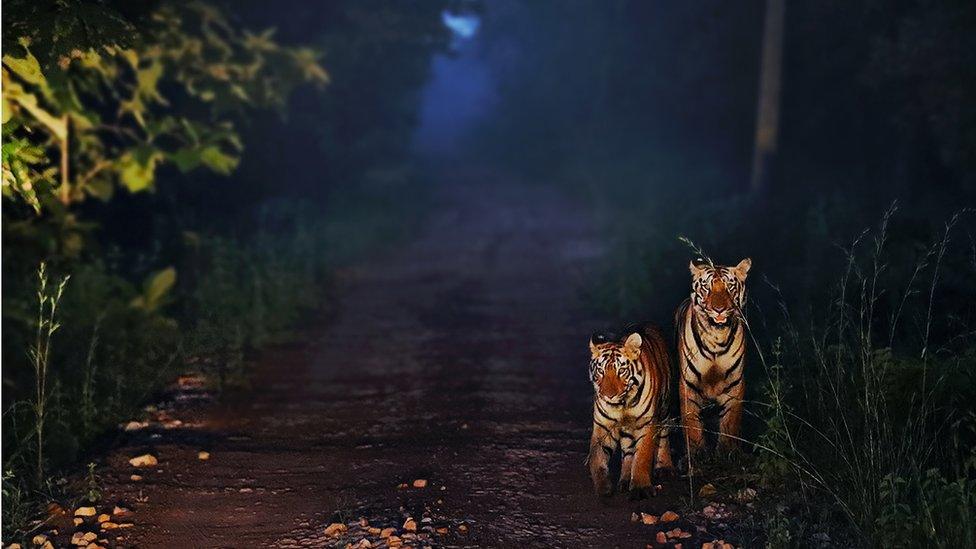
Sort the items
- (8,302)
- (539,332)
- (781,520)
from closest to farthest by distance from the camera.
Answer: (781,520), (8,302), (539,332)

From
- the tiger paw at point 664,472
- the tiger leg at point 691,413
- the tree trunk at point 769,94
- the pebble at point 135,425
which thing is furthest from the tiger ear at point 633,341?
the tree trunk at point 769,94

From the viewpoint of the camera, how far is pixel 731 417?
5.65 m

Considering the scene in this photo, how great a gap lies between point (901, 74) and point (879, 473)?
29.4 feet

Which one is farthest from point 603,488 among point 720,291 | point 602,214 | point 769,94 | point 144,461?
point 602,214

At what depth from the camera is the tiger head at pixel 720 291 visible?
17.6ft

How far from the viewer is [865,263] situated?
9.41 meters

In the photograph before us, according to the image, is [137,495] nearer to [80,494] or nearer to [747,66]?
[80,494]

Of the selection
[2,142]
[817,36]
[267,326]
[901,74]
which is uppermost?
[817,36]

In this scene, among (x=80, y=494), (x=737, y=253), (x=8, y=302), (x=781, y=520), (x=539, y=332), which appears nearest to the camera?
(x=781, y=520)

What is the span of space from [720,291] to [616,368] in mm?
784

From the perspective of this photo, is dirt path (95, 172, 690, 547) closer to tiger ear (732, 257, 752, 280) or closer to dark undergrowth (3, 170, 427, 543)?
dark undergrowth (3, 170, 427, 543)

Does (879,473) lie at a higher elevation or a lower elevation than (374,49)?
lower

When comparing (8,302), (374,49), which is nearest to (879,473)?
(8,302)

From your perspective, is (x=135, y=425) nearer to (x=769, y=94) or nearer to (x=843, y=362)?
(x=843, y=362)
